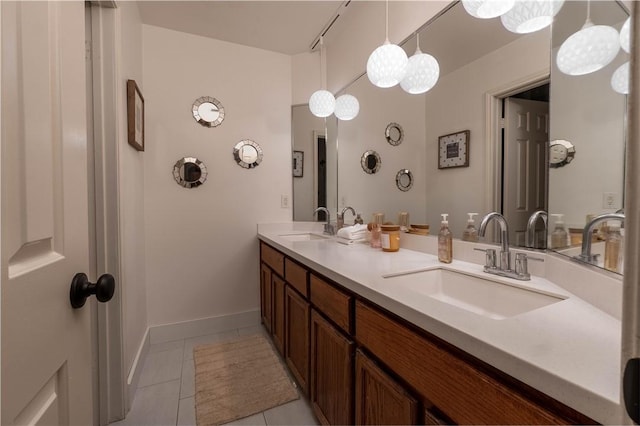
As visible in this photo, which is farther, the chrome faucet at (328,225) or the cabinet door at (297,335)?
the chrome faucet at (328,225)

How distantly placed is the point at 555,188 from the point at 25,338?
1.41 metres

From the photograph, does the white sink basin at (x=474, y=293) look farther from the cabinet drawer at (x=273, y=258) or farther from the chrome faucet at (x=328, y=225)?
the chrome faucet at (x=328, y=225)

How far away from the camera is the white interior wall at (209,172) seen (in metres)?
2.21

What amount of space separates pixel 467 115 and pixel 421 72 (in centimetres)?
35

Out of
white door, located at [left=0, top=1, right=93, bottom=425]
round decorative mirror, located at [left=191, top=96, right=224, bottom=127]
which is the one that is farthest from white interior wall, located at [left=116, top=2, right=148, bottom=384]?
white door, located at [left=0, top=1, right=93, bottom=425]

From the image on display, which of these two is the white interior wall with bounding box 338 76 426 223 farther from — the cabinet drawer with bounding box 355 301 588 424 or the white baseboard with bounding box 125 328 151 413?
the white baseboard with bounding box 125 328 151 413

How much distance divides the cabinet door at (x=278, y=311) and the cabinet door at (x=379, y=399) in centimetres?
94

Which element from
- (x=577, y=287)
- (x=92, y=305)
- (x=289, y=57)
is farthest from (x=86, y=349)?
(x=289, y=57)

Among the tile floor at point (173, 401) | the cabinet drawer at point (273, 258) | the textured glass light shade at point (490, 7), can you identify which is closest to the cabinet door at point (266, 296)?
the cabinet drawer at point (273, 258)

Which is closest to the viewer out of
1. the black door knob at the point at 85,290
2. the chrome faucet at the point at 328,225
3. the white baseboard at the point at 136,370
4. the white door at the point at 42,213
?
the white door at the point at 42,213

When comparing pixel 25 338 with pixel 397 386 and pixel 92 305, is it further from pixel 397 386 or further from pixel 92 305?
pixel 92 305


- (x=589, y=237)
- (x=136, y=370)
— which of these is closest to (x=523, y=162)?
(x=589, y=237)

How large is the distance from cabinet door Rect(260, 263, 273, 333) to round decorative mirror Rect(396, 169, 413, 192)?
3.77 feet

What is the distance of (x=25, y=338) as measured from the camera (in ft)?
1.35
